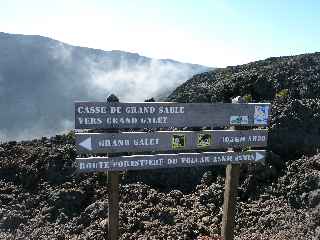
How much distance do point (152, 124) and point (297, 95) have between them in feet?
33.9

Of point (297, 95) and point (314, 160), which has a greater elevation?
point (297, 95)

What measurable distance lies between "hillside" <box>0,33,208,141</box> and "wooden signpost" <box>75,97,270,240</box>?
56.7 metres

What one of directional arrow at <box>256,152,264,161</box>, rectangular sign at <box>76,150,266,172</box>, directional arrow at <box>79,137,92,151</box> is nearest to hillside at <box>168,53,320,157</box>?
directional arrow at <box>256,152,264,161</box>

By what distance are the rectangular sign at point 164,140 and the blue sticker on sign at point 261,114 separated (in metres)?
0.20

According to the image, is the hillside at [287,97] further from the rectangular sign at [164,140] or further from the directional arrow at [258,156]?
the rectangular sign at [164,140]

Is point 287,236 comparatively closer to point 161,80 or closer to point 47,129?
point 47,129

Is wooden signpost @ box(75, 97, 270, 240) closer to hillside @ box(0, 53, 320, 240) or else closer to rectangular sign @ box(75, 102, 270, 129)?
rectangular sign @ box(75, 102, 270, 129)

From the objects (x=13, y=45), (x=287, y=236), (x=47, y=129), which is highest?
(x=13, y=45)

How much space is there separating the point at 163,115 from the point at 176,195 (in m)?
4.49

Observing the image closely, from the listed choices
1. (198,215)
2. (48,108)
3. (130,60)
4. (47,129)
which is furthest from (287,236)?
(130,60)

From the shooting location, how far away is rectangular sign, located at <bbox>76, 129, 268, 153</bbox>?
7.90 metres

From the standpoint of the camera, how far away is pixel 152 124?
8250 mm

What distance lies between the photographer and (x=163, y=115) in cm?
831

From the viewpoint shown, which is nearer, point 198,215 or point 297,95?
point 198,215
